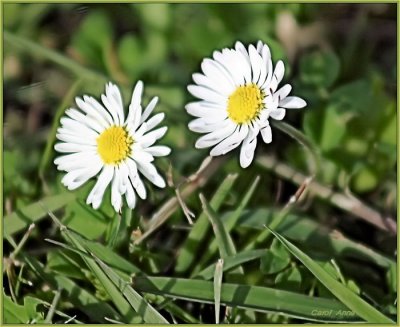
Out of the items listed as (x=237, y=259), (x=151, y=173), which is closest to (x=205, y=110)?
(x=151, y=173)

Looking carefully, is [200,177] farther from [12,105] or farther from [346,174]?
[12,105]

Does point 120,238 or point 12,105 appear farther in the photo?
point 12,105

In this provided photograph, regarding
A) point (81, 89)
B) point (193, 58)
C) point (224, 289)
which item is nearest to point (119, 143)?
point (224, 289)

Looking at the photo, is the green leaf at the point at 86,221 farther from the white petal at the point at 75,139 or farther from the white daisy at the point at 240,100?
the white daisy at the point at 240,100

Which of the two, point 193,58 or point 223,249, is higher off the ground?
point 193,58

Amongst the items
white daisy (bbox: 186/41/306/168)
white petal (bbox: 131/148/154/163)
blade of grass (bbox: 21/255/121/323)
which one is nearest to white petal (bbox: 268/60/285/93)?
white daisy (bbox: 186/41/306/168)

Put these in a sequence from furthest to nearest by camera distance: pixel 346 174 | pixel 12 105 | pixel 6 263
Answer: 1. pixel 12 105
2. pixel 346 174
3. pixel 6 263

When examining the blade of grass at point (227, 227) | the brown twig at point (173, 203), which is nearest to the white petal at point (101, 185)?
the brown twig at point (173, 203)

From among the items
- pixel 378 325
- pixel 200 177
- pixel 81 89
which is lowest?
pixel 378 325
